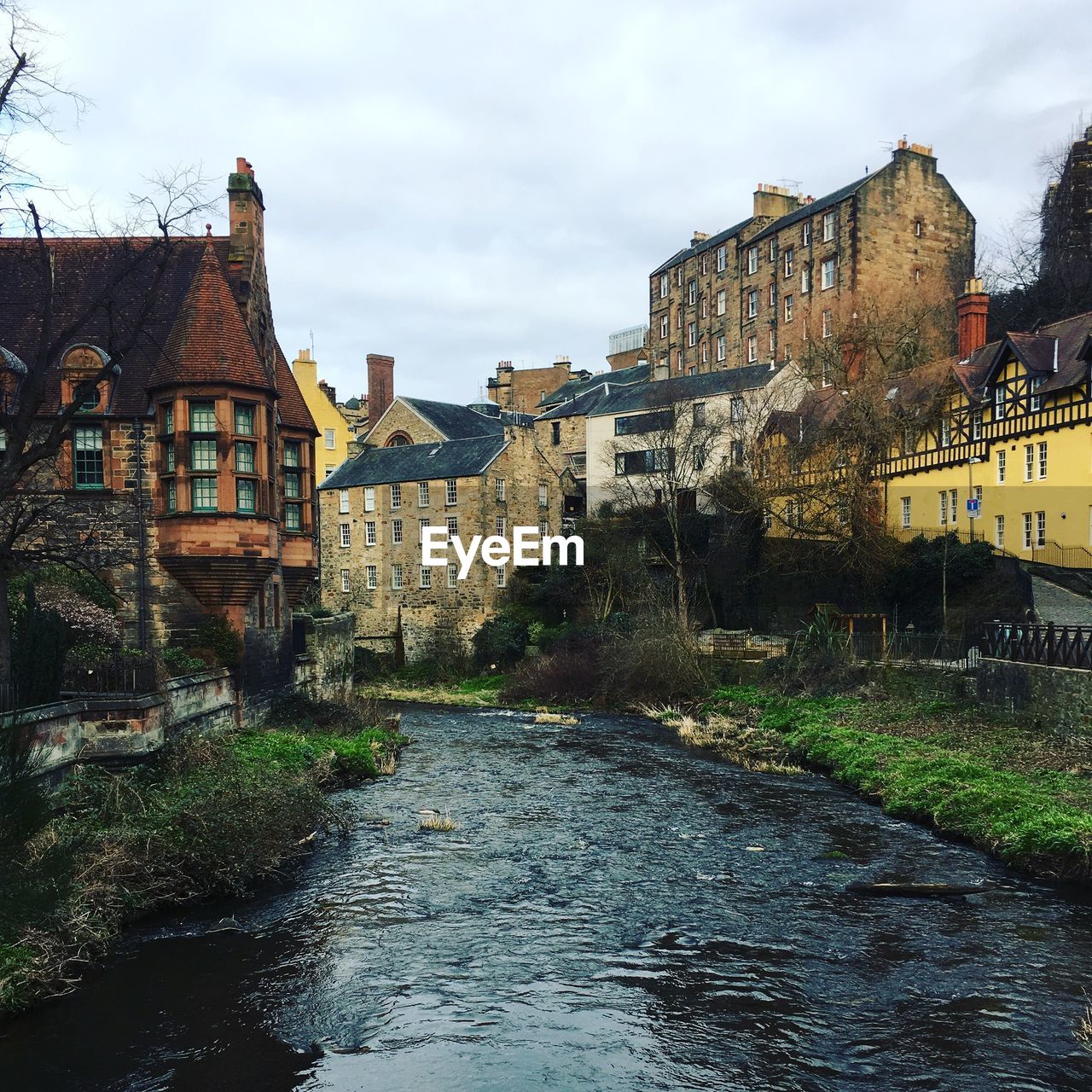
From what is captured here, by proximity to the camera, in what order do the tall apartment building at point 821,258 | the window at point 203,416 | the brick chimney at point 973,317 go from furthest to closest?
the tall apartment building at point 821,258
the brick chimney at point 973,317
the window at point 203,416

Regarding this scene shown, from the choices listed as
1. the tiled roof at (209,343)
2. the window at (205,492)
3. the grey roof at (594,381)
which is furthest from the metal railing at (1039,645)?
the grey roof at (594,381)

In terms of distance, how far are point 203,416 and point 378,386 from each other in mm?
42224

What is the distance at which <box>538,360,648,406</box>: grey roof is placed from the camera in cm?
6853

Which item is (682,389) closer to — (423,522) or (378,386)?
(423,522)

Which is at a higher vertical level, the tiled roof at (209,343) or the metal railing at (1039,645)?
the tiled roof at (209,343)

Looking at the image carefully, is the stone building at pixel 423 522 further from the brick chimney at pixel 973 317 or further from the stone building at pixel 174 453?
the stone building at pixel 174 453

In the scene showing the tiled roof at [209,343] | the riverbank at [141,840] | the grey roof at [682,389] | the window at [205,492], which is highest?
the grey roof at [682,389]

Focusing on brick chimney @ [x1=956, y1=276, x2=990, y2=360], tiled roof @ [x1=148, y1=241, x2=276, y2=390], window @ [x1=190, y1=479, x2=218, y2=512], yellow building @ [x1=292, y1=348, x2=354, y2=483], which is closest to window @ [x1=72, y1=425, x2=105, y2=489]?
tiled roof @ [x1=148, y1=241, x2=276, y2=390]

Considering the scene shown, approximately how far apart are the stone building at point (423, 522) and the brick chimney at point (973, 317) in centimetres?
2106

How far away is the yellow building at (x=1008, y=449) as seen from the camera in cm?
3259

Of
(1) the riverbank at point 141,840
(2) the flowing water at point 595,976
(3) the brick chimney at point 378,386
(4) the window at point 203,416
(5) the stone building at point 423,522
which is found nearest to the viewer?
(2) the flowing water at point 595,976

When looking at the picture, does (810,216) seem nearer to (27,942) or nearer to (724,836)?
(724,836)

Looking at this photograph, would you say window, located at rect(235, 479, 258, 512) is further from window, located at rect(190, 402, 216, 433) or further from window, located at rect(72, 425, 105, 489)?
window, located at rect(72, 425, 105, 489)

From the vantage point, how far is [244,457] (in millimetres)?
22406
